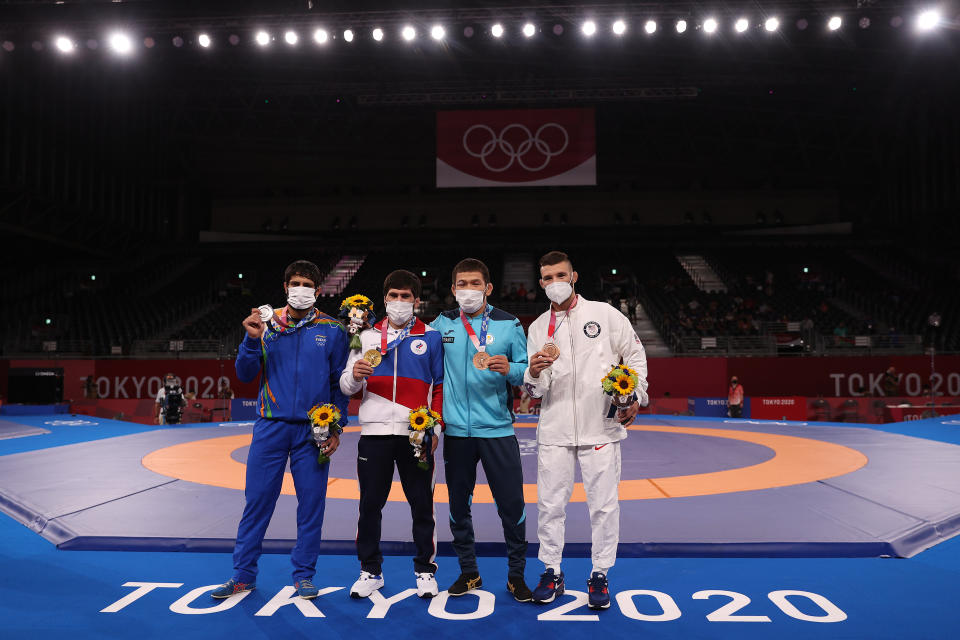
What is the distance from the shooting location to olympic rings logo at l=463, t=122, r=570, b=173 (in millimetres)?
20828

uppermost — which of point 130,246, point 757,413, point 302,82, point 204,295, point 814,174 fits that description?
point 302,82

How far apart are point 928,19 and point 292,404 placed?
16919 mm

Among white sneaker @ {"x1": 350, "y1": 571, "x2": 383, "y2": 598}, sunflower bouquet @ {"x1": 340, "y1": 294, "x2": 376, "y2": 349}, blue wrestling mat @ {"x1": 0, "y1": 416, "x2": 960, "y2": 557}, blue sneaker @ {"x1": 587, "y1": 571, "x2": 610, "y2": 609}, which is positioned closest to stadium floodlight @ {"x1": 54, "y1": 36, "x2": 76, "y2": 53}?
blue wrestling mat @ {"x1": 0, "y1": 416, "x2": 960, "y2": 557}

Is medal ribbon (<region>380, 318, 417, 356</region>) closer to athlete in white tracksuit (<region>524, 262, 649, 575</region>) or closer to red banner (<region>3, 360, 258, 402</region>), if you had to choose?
athlete in white tracksuit (<region>524, 262, 649, 575</region>)

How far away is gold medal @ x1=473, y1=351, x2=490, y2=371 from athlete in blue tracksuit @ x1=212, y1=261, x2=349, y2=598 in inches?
42.1

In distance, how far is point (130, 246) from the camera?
30641mm

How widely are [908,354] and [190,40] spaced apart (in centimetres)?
2293

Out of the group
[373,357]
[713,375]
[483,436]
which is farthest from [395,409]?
[713,375]

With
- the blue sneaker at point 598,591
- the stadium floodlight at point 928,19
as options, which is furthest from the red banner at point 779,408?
the blue sneaker at point 598,591

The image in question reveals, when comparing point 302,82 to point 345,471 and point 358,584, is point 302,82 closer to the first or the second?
point 345,471

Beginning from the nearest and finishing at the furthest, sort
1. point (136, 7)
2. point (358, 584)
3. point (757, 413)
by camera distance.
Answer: point (358, 584), point (136, 7), point (757, 413)

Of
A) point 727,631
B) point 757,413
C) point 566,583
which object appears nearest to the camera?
point 727,631

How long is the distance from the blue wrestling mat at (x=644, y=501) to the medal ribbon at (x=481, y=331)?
1.56m

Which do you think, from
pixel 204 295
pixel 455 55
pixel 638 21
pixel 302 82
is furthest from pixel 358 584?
pixel 204 295
